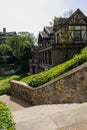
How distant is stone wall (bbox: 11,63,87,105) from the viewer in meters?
7.15

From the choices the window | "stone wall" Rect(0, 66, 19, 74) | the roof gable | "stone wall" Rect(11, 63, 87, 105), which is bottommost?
"stone wall" Rect(0, 66, 19, 74)

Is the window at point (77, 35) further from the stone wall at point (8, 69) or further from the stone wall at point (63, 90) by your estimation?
the stone wall at point (63, 90)

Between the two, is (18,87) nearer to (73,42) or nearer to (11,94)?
(11,94)

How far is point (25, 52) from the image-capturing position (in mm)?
39344

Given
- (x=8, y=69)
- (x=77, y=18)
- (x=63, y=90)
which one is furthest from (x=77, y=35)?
(x=63, y=90)

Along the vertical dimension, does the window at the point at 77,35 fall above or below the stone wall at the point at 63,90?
above

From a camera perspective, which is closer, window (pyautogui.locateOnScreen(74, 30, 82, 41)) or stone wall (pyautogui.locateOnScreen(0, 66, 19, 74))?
window (pyautogui.locateOnScreen(74, 30, 82, 41))

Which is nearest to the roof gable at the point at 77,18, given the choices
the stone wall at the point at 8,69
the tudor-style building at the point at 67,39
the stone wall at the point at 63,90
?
the tudor-style building at the point at 67,39

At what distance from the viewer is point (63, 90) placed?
8055 mm

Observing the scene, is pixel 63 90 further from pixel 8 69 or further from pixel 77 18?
pixel 8 69

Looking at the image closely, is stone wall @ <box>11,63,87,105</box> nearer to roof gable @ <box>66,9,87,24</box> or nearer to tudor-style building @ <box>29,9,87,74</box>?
tudor-style building @ <box>29,9,87,74</box>

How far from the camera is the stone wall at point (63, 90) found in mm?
7147

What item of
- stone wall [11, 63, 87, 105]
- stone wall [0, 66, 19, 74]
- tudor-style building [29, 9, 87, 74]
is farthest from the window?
stone wall [11, 63, 87, 105]

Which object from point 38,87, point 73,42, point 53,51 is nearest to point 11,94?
point 38,87
